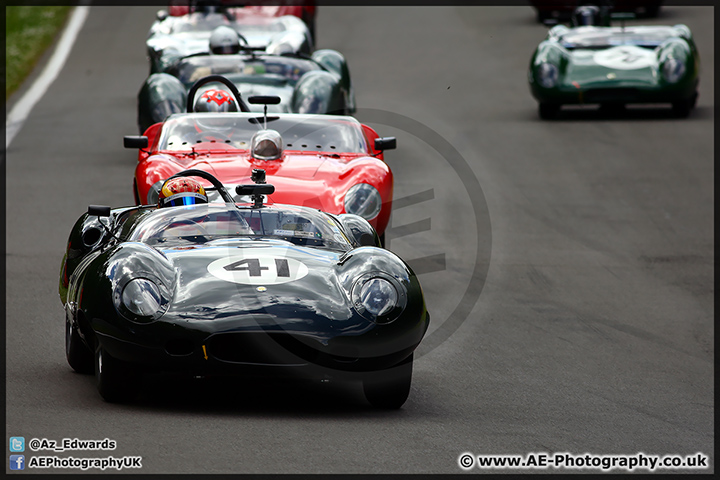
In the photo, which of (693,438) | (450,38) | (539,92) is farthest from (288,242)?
(450,38)

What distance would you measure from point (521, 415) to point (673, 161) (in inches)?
386

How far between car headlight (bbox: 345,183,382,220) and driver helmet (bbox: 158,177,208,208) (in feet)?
5.45

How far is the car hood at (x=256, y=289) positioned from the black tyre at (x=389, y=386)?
395 mm

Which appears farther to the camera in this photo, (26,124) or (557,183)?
(26,124)

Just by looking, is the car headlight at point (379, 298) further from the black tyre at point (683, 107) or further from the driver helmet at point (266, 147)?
the black tyre at point (683, 107)

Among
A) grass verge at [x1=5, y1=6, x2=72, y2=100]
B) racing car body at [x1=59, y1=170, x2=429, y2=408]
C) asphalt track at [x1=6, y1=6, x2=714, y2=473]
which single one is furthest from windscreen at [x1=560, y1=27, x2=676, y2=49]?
racing car body at [x1=59, y1=170, x2=429, y2=408]

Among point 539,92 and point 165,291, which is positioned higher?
point 165,291

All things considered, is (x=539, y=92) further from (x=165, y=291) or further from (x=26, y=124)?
(x=165, y=291)

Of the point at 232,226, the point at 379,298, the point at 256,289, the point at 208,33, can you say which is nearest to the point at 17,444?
the point at 256,289

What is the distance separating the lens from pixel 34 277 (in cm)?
981

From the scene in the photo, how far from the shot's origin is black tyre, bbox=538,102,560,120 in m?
17.9

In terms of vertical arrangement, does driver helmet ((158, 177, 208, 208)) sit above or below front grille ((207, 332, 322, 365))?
Answer: above

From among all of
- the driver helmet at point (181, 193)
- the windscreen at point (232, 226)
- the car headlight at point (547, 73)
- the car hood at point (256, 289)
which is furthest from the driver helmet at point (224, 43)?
the car hood at point (256, 289)

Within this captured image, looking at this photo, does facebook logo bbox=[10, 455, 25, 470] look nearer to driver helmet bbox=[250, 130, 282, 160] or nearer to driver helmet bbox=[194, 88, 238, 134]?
driver helmet bbox=[250, 130, 282, 160]
